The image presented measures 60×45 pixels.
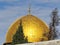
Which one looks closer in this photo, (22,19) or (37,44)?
(37,44)

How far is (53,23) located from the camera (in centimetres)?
1997

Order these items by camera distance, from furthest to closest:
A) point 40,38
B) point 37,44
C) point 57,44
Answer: point 40,38 → point 37,44 → point 57,44

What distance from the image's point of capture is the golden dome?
69.2ft

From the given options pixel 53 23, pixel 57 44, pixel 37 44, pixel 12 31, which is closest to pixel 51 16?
pixel 53 23

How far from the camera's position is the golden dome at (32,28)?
21080 millimetres

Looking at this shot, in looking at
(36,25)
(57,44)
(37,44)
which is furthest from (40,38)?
(57,44)

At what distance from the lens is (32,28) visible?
843 inches

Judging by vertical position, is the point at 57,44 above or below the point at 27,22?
below

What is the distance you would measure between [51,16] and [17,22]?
309 centimetres

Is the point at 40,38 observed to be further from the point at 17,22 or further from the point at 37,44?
the point at 37,44

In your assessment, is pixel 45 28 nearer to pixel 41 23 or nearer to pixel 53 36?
pixel 41 23

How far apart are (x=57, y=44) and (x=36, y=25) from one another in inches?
395

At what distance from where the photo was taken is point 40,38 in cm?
2109

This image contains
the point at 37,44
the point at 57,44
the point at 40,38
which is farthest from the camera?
the point at 40,38
